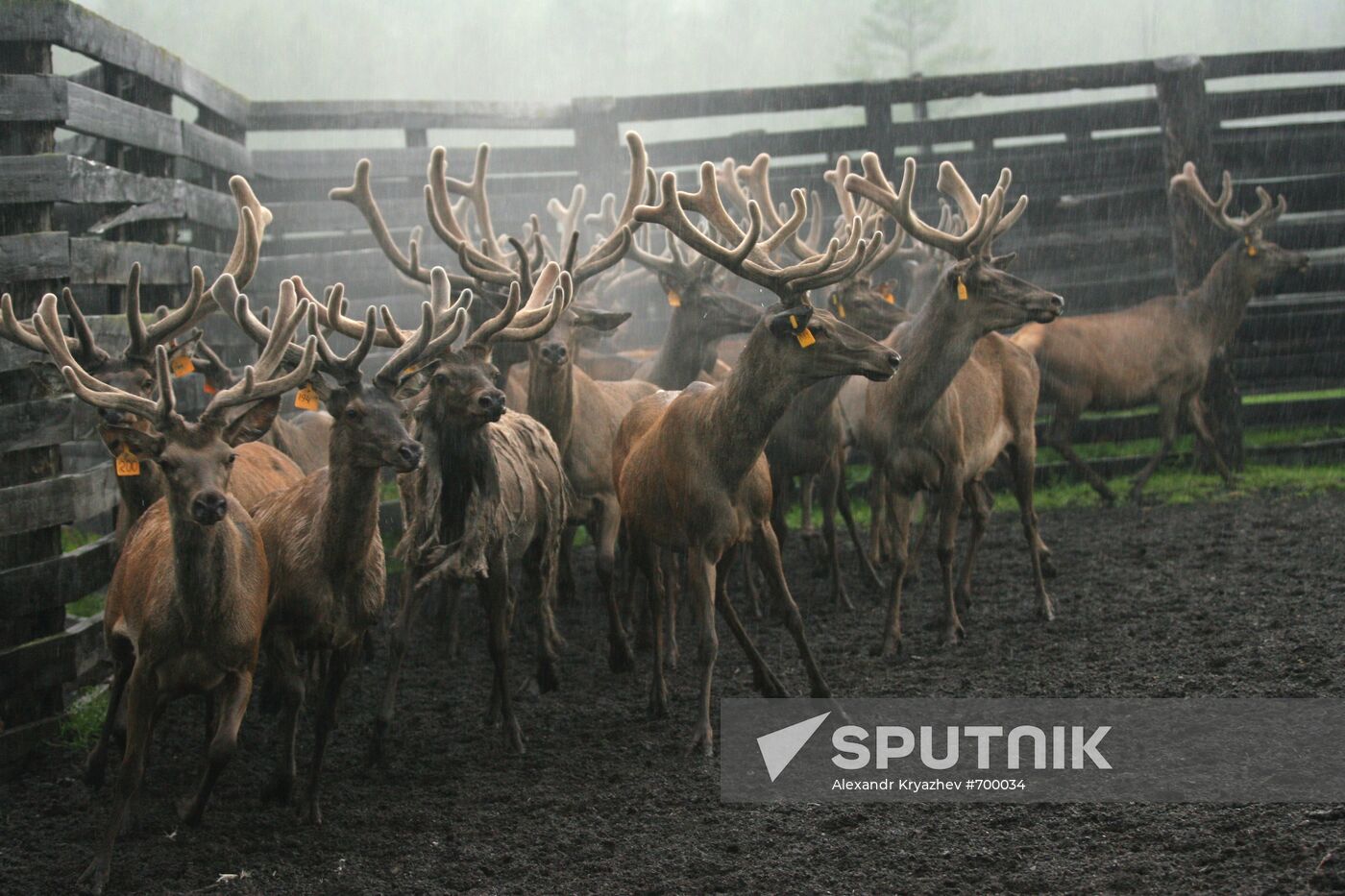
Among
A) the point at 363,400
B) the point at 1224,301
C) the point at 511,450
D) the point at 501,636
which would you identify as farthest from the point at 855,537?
the point at 1224,301

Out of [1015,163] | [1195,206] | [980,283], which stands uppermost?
[1015,163]

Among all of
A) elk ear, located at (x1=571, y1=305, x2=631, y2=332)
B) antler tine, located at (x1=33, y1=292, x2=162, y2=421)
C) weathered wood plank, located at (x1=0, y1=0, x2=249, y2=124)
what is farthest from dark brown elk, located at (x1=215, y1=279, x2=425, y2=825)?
elk ear, located at (x1=571, y1=305, x2=631, y2=332)

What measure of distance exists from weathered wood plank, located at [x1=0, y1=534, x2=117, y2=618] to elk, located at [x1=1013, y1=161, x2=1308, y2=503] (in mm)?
7934

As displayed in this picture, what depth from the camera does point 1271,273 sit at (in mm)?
12641

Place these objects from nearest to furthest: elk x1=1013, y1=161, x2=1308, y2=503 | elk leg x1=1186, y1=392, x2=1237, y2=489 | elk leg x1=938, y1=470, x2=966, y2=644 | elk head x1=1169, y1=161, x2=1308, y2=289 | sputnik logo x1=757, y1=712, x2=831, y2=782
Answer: sputnik logo x1=757, y1=712, x2=831, y2=782 → elk leg x1=938, y1=470, x2=966, y2=644 → elk x1=1013, y1=161, x2=1308, y2=503 → elk leg x1=1186, y1=392, x2=1237, y2=489 → elk head x1=1169, y1=161, x2=1308, y2=289

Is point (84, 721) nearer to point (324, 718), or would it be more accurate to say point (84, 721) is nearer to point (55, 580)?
point (55, 580)

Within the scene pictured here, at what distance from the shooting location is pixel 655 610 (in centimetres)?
716

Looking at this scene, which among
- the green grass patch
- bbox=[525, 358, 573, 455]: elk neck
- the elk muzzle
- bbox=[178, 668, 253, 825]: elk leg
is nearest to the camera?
the elk muzzle

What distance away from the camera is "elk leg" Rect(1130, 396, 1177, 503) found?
11836 millimetres

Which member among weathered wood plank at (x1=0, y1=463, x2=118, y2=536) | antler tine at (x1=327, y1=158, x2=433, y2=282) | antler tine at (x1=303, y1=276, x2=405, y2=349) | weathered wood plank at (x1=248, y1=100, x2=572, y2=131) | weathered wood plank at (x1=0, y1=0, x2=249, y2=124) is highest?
weathered wood plank at (x1=248, y1=100, x2=572, y2=131)

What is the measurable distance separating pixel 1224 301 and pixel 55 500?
10222mm

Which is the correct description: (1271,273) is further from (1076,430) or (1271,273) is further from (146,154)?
(146,154)

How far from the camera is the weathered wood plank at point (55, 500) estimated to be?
6262 millimetres

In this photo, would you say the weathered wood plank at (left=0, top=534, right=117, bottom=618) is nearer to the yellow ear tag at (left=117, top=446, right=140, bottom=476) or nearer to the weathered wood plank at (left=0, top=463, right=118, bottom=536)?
the weathered wood plank at (left=0, top=463, right=118, bottom=536)
